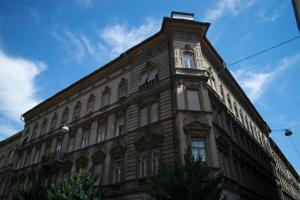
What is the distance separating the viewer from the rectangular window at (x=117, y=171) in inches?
634

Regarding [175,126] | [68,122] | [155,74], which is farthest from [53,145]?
[175,126]

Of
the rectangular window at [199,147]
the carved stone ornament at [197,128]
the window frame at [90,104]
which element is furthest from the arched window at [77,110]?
the rectangular window at [199,147]

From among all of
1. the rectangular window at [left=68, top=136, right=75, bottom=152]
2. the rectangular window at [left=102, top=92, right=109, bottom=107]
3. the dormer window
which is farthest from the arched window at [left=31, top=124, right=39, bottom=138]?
the dormer window

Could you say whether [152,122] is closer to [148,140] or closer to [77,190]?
[148,140]

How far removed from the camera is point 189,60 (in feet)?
57.6

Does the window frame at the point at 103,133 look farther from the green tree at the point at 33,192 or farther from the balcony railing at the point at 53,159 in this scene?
the green tree at the point at 33,192

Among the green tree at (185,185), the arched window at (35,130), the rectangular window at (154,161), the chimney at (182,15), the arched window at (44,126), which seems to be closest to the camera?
the green tree at (185,185)

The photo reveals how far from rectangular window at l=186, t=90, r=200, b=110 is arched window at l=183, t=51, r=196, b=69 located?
2.16 meters

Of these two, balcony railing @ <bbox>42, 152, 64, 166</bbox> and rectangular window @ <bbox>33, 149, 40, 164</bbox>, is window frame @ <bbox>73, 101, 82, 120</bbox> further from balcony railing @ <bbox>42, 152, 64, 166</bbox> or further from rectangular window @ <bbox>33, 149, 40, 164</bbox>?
rectangular window @ <bbox>33, 149, 40, 164</bbox>

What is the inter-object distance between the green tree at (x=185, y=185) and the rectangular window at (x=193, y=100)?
512 centimetres

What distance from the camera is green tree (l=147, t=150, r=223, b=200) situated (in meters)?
9.93

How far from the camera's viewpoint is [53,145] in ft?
75.8

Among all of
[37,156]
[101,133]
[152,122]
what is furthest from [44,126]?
[152,122]

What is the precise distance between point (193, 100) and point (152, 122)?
9.69ft
